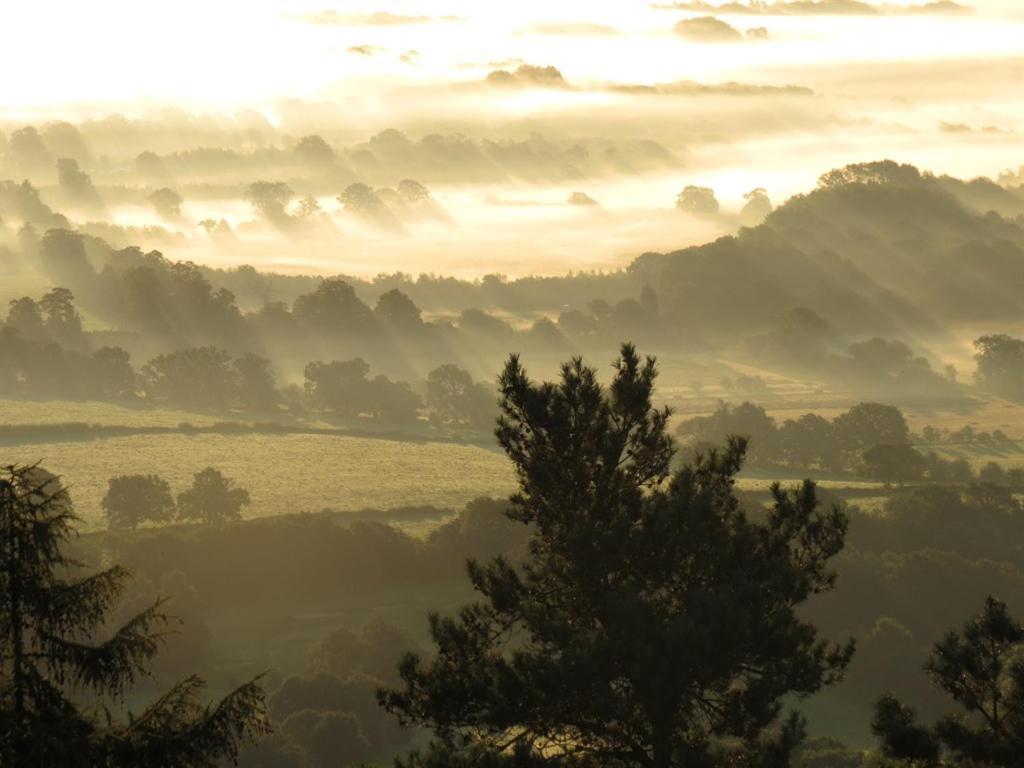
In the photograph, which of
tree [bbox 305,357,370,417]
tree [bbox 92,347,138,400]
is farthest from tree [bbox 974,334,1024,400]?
tree [bbox 92,347,138,400]

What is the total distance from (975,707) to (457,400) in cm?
10846

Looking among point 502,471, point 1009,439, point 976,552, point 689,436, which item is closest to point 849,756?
point 976,552

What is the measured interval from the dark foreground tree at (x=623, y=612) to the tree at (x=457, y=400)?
98764mm

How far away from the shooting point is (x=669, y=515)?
32.2 meters

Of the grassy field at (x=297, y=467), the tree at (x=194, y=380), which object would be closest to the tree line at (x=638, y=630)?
the grassy field at (x=297, y=467)

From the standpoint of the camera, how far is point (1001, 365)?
184375 millimetres

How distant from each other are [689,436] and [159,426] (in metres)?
44.9

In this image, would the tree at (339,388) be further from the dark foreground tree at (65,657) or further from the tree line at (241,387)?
the dark foreground tree at (65,657)

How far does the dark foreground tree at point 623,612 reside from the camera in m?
30.8

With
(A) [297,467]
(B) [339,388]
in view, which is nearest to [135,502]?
(A) [297,467]

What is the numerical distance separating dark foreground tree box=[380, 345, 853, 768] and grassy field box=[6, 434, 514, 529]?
2216 inches

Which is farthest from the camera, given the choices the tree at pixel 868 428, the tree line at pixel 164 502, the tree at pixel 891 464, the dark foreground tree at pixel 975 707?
the tree at pixel 868 428

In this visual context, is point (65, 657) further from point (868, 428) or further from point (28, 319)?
point (28, 319)

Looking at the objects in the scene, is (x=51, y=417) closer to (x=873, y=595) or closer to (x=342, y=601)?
(x=342, y=601)
